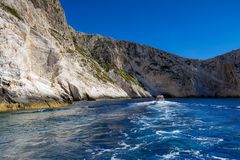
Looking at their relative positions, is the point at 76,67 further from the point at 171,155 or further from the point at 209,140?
the point at 171,155

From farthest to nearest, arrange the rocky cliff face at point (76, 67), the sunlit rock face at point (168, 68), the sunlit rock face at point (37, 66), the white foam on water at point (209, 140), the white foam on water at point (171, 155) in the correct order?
the sunlit rock face at point (168, 68)
the rocky cliff face at point (76, 67)
the sunlit rock face at point (37, 66)
the white foam on water at point (209, 140)
the white foam on water at point (171, 155)

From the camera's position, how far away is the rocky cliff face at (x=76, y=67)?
49281 millimetres

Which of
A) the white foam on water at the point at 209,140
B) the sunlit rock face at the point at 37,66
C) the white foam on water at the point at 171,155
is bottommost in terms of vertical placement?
the white foam on water at the point at 171,155

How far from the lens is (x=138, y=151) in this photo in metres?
15.0

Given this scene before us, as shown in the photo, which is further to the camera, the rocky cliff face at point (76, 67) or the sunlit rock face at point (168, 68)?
the sunlit rock face at point (168, 68)

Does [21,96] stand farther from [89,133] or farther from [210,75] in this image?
[210,75]

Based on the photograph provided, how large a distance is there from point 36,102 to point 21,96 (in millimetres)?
3521

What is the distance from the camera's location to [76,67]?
303 feet

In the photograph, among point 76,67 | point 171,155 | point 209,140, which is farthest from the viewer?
point 76,67

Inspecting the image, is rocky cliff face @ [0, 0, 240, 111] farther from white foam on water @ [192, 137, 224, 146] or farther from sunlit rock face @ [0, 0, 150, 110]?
white foam on water @ [192, 137, 224, 146]

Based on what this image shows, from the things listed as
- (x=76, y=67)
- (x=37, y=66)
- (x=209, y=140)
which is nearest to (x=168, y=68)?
(x=76, y=67)

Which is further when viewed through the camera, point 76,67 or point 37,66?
point 76,67

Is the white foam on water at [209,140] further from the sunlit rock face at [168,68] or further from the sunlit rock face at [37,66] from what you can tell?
the sunlit rock face at [168,68]

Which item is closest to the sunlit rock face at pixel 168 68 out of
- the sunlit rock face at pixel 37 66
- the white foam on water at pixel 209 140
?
the sunlit rock face at pixel 37 66
